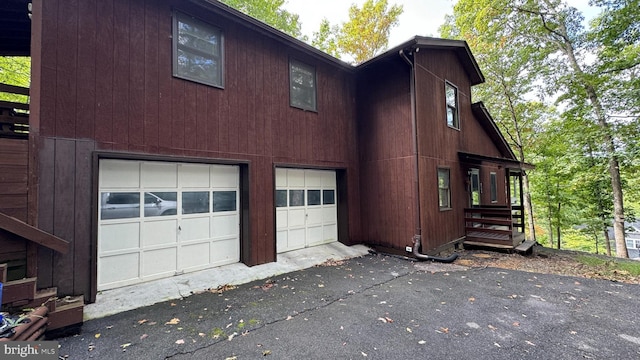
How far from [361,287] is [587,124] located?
37.3ft

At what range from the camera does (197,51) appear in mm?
5039

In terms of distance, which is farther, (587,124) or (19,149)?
(587,124)

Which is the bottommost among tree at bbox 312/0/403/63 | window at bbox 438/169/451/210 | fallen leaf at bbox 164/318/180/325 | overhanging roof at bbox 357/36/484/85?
fallen leaf at bbox 164/318/180/325

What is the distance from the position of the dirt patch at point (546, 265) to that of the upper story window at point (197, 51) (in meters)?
7.29

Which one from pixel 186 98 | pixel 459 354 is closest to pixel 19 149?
pixel 186 98

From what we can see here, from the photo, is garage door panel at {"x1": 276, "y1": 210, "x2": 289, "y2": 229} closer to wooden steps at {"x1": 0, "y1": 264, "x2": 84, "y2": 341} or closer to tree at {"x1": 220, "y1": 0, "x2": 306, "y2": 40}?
wooden steps at {"x1": 0, "y1": 264, "x2": 84, "y2": 341}

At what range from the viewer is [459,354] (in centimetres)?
269

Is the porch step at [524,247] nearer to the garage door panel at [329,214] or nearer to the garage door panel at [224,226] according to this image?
the garage door panel at [329,214]

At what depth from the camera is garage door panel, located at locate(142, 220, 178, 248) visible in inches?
177

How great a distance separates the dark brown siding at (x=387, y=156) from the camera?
693 cm

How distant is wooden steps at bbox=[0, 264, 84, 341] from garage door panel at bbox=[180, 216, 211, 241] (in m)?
1.91

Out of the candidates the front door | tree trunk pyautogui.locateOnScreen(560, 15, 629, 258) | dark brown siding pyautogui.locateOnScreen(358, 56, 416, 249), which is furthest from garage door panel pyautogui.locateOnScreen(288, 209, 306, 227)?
tree trunk pyautogui.locateOnScreen(560, 15, 629, 258)

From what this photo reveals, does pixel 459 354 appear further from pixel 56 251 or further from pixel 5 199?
pixel 5 199

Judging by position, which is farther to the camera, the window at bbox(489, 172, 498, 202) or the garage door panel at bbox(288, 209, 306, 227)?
the window at bbox(489, 172, 498, 202)
